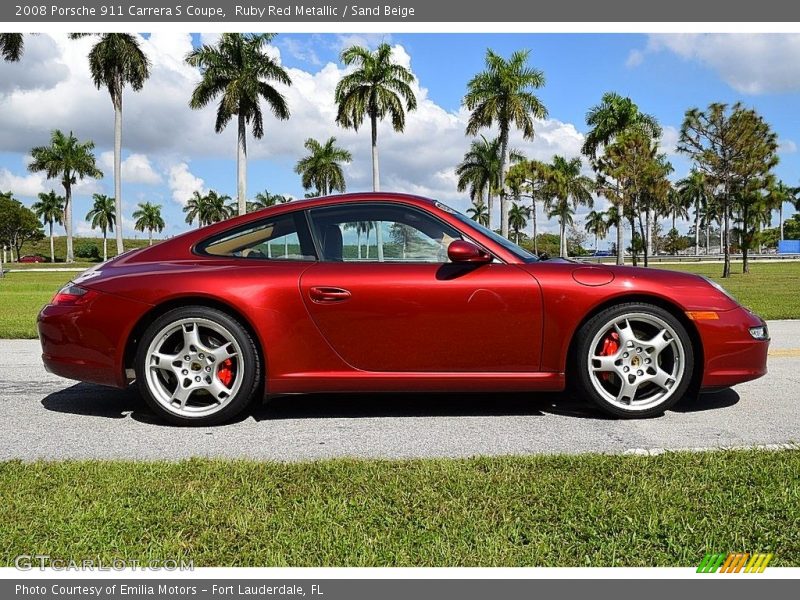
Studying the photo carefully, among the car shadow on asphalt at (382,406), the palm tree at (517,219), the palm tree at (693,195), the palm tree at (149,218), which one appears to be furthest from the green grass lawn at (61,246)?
the car shadow on asphalt at (382,406)

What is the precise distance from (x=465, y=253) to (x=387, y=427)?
1.13 meters

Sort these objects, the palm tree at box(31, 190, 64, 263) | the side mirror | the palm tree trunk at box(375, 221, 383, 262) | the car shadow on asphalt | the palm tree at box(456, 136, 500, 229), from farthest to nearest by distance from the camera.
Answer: the palm tree at box(31, 190, 64, 263) → the palm tree at box(456, 136, 500, 229) → the car shadow on asphalt → the palm tree trunk at box(375, 221, 383, 262) → the side mirror

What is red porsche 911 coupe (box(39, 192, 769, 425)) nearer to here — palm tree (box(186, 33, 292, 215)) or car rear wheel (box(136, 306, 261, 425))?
car rear wheel (box(136, 306, 261, 425))

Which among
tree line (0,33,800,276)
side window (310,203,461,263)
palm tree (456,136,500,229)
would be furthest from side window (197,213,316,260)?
palm tree (456,136,500,229)

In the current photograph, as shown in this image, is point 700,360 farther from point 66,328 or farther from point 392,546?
point 66,328

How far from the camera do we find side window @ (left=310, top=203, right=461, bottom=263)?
3.96 m

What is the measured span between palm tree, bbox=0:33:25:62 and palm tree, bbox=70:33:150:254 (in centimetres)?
875

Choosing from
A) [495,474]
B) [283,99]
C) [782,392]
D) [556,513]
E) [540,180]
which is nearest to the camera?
[556,513]

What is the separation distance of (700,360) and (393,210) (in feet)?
6.93

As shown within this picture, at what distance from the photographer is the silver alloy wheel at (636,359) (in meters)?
3.88

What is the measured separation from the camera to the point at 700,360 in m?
3.94

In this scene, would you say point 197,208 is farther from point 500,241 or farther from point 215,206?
point 500,241

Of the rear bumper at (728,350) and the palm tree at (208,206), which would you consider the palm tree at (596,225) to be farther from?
the rear bumper at (728,350)
